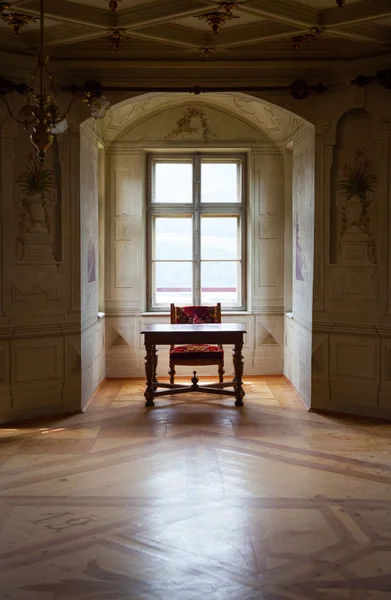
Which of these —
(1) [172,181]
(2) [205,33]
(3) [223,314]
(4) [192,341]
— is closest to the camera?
(2) [205,33]

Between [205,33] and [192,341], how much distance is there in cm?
291

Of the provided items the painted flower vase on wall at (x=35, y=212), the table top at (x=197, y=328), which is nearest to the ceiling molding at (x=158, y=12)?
the painted flower vase on wall at (x=35, y=212)

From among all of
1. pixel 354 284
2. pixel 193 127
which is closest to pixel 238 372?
pixel 354 284

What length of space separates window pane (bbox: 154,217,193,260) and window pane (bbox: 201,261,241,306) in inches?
12.7

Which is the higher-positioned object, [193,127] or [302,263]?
[193,127]

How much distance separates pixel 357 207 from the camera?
6.60 meters

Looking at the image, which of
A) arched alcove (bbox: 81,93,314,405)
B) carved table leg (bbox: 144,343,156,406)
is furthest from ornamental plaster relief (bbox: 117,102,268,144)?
carved table leg (bbox: 144,343,156,406)

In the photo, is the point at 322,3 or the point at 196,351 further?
the point at 196,351

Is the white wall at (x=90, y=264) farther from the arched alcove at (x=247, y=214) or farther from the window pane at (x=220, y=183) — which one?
the window pane at (x=220, y=183)

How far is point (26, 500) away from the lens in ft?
14.3

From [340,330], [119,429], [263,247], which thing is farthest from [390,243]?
[119,429]

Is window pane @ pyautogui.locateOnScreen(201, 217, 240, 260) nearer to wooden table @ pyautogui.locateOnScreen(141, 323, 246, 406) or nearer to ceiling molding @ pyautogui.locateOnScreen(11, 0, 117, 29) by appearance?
wooden table @ pyautogui.locateOnScreen(141, 323, 246, 406)

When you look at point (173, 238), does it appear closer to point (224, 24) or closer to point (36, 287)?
point (36, 287)

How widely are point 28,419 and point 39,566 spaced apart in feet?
10.4
